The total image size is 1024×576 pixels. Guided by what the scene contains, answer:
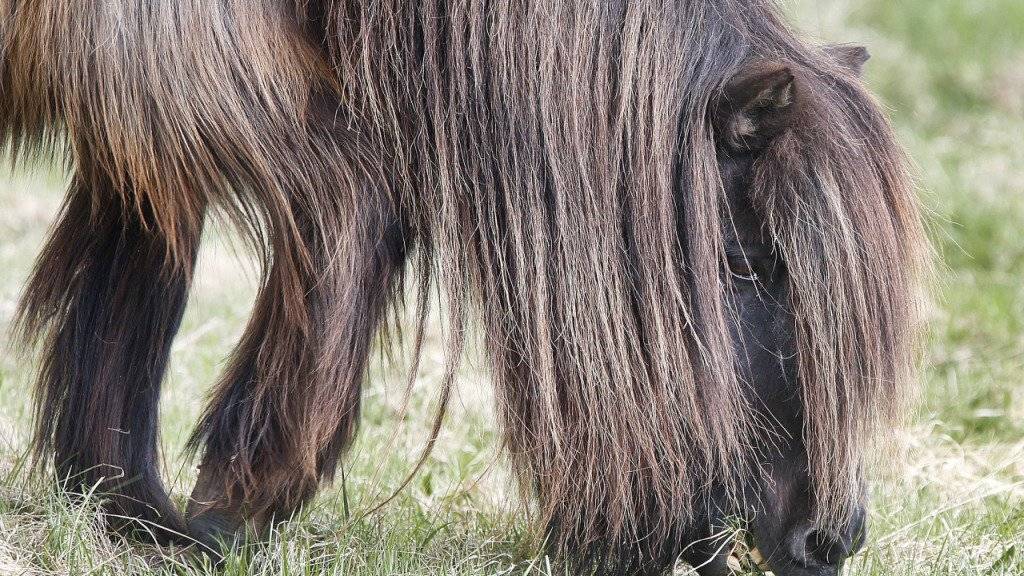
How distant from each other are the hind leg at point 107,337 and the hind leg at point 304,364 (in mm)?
202

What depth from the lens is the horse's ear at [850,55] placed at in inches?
90.1

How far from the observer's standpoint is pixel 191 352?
381 cm

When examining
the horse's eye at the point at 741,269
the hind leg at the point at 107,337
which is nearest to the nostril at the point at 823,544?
the horse's eye at the point at 741,269

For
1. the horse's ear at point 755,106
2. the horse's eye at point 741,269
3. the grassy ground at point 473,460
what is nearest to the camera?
the horse's ear at point 755,106

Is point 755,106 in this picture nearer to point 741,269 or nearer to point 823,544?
point 741,269

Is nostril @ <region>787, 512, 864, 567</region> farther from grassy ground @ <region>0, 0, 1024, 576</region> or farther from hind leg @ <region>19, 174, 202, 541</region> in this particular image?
hind leg @ <region>19, 174, 202, 541</region>

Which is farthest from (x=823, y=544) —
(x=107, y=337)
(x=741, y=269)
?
(x=107, y=337)

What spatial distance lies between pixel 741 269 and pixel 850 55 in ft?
1.86

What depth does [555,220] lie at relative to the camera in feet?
6.54

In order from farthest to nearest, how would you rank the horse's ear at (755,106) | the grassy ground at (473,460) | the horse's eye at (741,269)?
the grassy ground at (473,460) → the horse's eye at (741,269) → the horse's ear at (755,106)

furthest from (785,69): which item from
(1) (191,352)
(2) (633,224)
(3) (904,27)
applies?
(3) (904,27)

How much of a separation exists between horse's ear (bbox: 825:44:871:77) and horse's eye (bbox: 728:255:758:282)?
49 centimetres

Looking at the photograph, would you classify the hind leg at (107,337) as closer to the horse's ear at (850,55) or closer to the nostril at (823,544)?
the nostril at (823,544)

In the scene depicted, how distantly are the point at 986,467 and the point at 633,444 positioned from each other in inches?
63.8
